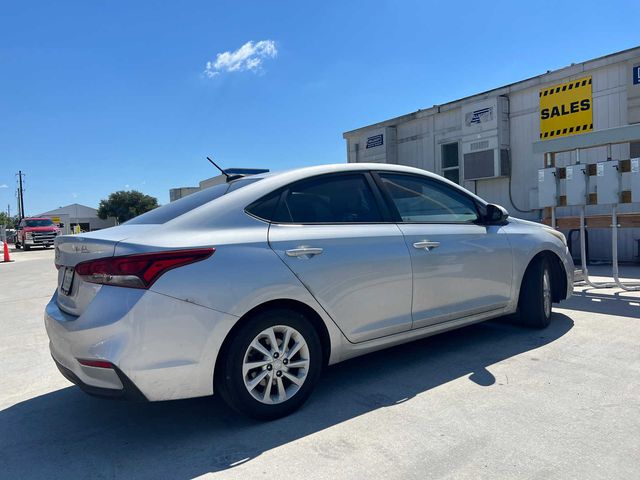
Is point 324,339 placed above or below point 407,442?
above

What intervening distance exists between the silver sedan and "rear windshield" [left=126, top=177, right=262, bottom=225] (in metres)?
0.02

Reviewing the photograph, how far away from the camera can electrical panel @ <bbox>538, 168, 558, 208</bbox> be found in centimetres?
709

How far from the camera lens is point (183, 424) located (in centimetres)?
297

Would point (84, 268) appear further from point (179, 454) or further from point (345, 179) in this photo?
point (345, 179)

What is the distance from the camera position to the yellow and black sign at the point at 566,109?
31.5 ft

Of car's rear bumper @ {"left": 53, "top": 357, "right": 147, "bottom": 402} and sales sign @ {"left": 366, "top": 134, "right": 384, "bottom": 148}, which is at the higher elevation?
sales sign @ {"left": 366, "top": 134, "right": 384, "bottom": 148}

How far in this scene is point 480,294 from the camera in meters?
4.04

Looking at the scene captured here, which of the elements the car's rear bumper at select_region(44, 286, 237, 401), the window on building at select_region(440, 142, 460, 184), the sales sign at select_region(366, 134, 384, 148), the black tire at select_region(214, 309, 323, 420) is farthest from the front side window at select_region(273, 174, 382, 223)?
the sales sign at select_region(366, 134, 384, 148)

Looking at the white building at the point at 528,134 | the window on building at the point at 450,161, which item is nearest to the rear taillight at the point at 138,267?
the white building at the point at 528,134

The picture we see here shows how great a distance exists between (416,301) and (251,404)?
145 centimetres

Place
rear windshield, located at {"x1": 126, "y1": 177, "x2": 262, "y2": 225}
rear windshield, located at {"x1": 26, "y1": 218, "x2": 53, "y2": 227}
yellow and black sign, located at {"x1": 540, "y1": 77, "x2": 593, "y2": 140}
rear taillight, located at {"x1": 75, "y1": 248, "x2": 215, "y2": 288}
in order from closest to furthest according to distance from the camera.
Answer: rear taillight, located at {"x1": 75, "y1": 248, "x2": 215, "y2": 288}, rear windshield, located at {"x1": 126, "y1": 177, "x2": 262, "y2": 225}, yellow and black sign, located at {"x1": 540, "y1": 77, "x2": 593, "y2": 140}, rear windshield, located at {"x1": 26, "y1": 218, "x2": 53, "y2": 227}

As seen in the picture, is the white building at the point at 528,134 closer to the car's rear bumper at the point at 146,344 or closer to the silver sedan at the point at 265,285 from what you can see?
the silver sedan at the point at 265,285

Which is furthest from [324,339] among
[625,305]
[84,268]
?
[625,305]

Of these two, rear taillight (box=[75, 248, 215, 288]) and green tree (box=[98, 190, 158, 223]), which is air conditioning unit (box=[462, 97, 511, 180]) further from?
green tree (box=[98, 190, 158, 223])
